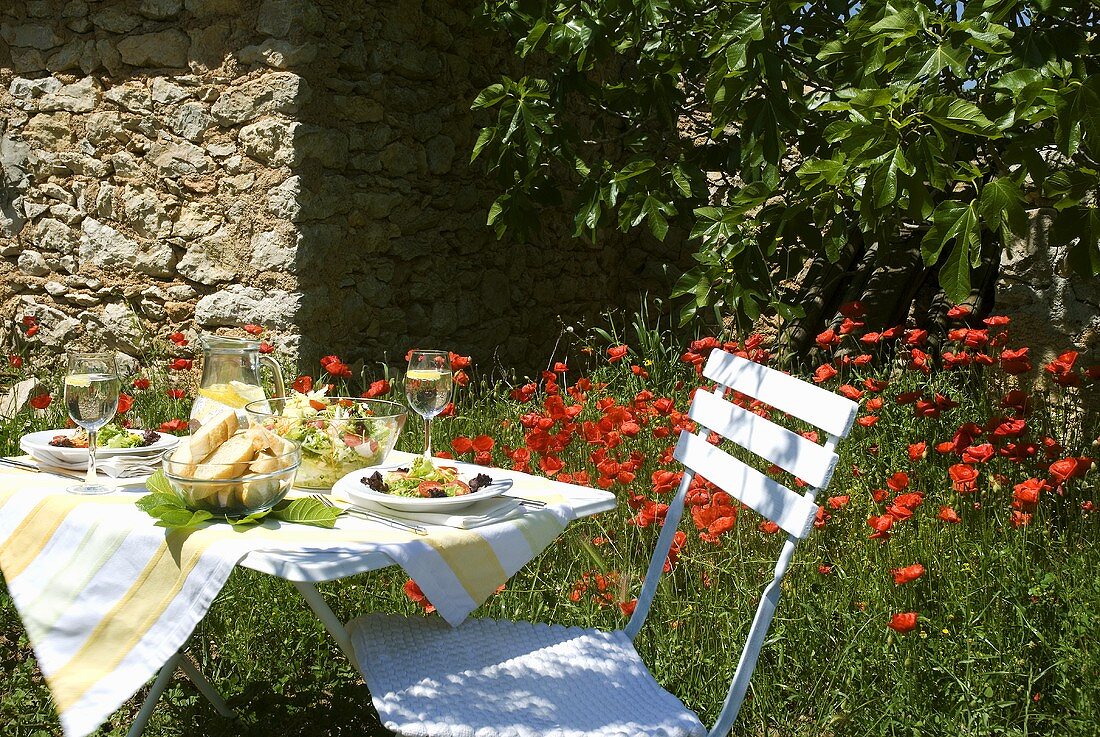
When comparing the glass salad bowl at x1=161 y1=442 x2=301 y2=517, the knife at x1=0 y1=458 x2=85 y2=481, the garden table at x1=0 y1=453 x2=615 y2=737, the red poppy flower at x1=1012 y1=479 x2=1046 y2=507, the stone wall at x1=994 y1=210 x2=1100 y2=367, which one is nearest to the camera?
the garden table at x1=0 y1=453 x2=615 y2=737

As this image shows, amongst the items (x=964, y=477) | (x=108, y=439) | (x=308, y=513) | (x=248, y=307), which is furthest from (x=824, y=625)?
(x=248, y=307)

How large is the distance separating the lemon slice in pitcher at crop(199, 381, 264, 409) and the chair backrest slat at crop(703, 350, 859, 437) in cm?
86

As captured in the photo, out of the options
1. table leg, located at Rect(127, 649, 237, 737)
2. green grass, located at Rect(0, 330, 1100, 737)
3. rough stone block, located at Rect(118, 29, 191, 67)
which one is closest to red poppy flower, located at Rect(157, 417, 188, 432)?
green grass, located at Rect(0, 330, 1100, 737)

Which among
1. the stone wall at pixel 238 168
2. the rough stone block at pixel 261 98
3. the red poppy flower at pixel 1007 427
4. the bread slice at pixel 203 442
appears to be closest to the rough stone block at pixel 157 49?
the stone wall at pixel 238 168

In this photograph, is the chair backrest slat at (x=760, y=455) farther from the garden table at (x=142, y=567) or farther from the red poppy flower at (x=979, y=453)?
the red poppy flower at (x=979, y=453)

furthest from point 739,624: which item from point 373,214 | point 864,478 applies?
point 373,214

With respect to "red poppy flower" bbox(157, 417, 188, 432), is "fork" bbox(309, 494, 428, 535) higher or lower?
higher

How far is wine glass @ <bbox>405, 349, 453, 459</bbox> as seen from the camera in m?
1.65

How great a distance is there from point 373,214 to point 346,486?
10.7 ft

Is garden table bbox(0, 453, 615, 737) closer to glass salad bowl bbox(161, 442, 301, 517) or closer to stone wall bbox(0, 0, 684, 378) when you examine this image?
glass salad bowl bbox(161, 442, 301, 517)

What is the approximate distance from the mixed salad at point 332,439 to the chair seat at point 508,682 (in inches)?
11.6

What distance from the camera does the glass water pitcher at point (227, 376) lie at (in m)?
1.75

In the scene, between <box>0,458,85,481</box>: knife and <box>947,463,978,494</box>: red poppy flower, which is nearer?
<box>0,458,85,481</box>: knife

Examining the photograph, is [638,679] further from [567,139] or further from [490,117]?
[490,117]
